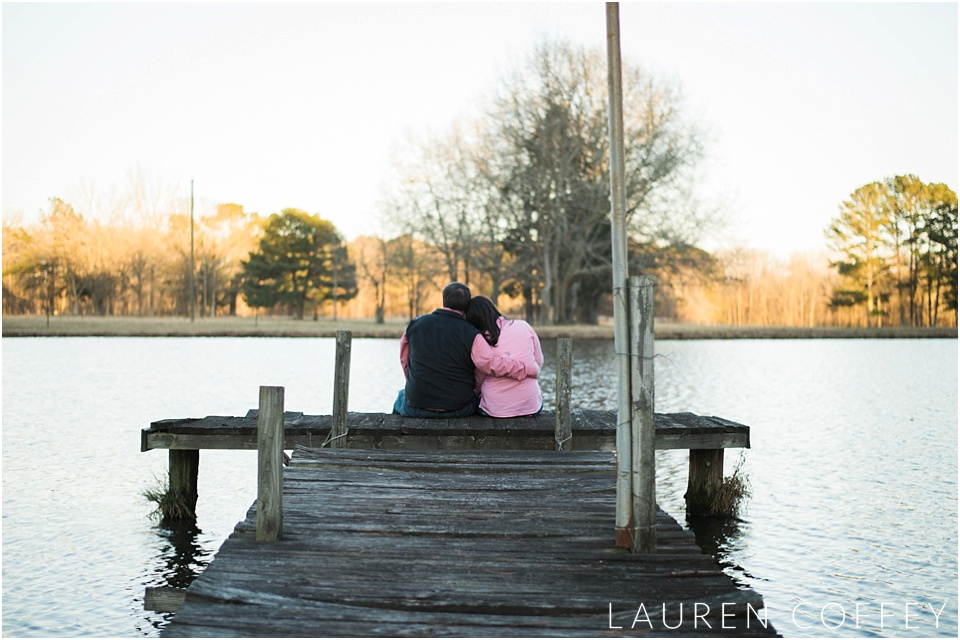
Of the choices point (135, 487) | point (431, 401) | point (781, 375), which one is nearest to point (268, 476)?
point (431, 401)

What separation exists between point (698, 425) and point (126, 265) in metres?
63.9

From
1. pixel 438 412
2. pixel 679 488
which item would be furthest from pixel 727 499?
pixel 438 412

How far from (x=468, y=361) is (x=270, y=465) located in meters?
3.79

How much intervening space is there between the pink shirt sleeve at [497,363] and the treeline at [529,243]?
28.9 m

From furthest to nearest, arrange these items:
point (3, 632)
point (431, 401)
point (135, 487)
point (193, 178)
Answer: point (193, 178) < point (135, 487) < point (431, 401) < point (3, 632)

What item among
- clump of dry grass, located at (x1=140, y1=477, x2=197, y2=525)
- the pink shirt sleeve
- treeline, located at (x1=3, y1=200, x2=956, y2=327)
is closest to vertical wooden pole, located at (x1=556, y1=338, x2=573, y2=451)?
the pink shirt sleeve

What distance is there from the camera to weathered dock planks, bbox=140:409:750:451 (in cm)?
906

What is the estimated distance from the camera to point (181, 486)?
1000 cm

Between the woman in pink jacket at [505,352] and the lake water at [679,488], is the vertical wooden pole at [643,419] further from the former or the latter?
the woman in pink jacket at [505,352]

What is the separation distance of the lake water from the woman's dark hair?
2823 mm

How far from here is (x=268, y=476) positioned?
5621 mm

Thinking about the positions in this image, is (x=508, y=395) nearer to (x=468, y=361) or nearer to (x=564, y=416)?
(x=468, y=361)

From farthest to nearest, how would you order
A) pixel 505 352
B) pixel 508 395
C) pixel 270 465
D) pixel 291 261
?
1. pixel 291 261
2. pixel 508 395
3. pixel 505 352
4. pixel 270 465

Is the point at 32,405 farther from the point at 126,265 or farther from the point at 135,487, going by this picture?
the point at 126,265
